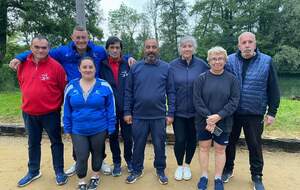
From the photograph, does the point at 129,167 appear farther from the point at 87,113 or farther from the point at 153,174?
the point at 87,113

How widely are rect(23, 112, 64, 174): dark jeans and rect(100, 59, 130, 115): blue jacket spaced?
2.48 ft

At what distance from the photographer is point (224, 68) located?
4.27 m

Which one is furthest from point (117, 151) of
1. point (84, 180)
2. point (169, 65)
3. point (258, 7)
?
point (258, 7)

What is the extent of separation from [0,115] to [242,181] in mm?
5270

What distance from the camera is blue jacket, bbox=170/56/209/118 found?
449 centimetres

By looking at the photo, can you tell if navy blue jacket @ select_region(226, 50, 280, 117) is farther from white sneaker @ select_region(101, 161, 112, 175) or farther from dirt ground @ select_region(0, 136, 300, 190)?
white sneaker @ select_region(101, 161, 112, 175)

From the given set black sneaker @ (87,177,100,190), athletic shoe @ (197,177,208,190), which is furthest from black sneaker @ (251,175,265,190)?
black sneaker @ (87,177,100,190)

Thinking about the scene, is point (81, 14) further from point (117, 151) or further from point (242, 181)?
point (242, 181)

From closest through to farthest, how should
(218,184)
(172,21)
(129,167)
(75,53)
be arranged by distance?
(218,184) < (75,53) < (129,167) < (172,21)

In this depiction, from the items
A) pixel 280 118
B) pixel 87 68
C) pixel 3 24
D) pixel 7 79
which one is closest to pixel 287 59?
pixel 3 24

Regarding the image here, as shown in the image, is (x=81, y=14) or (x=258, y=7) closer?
(x=81, y=14)

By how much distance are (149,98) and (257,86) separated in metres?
1.27

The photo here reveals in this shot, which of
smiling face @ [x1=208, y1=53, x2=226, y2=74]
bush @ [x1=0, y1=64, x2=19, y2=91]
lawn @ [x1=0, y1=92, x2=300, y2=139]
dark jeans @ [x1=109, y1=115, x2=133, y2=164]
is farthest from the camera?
bush @ [x1=0, y1=64, x2=19, y2=91]

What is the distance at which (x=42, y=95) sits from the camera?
444 centimetres
